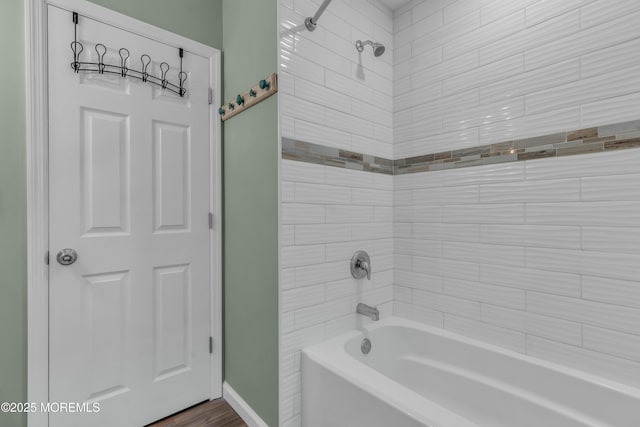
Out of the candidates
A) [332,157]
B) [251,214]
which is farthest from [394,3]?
[251,214]

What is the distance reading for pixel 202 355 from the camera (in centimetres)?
184

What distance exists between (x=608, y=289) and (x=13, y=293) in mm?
2503

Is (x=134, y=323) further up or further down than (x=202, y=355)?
further up

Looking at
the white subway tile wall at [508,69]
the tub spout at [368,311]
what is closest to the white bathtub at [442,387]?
the tub spout at [368,311]

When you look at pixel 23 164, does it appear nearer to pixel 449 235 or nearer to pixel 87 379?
pixel 87 379

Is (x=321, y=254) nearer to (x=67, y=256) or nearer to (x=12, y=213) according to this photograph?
(x=67, y=256)

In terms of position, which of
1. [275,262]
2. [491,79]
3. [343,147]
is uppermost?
[491,79]

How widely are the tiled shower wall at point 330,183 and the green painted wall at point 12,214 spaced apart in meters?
1.14

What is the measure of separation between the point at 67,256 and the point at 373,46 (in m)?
1.90

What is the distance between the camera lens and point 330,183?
5.26 feet

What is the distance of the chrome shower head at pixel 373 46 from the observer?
167 centimetres

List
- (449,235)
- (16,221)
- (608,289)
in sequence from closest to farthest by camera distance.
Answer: (608,289), (16,221), (449,235)

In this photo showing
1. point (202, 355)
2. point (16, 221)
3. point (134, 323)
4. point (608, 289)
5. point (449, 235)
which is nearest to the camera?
point (608, 289)

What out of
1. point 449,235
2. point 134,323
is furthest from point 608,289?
point 134,323
